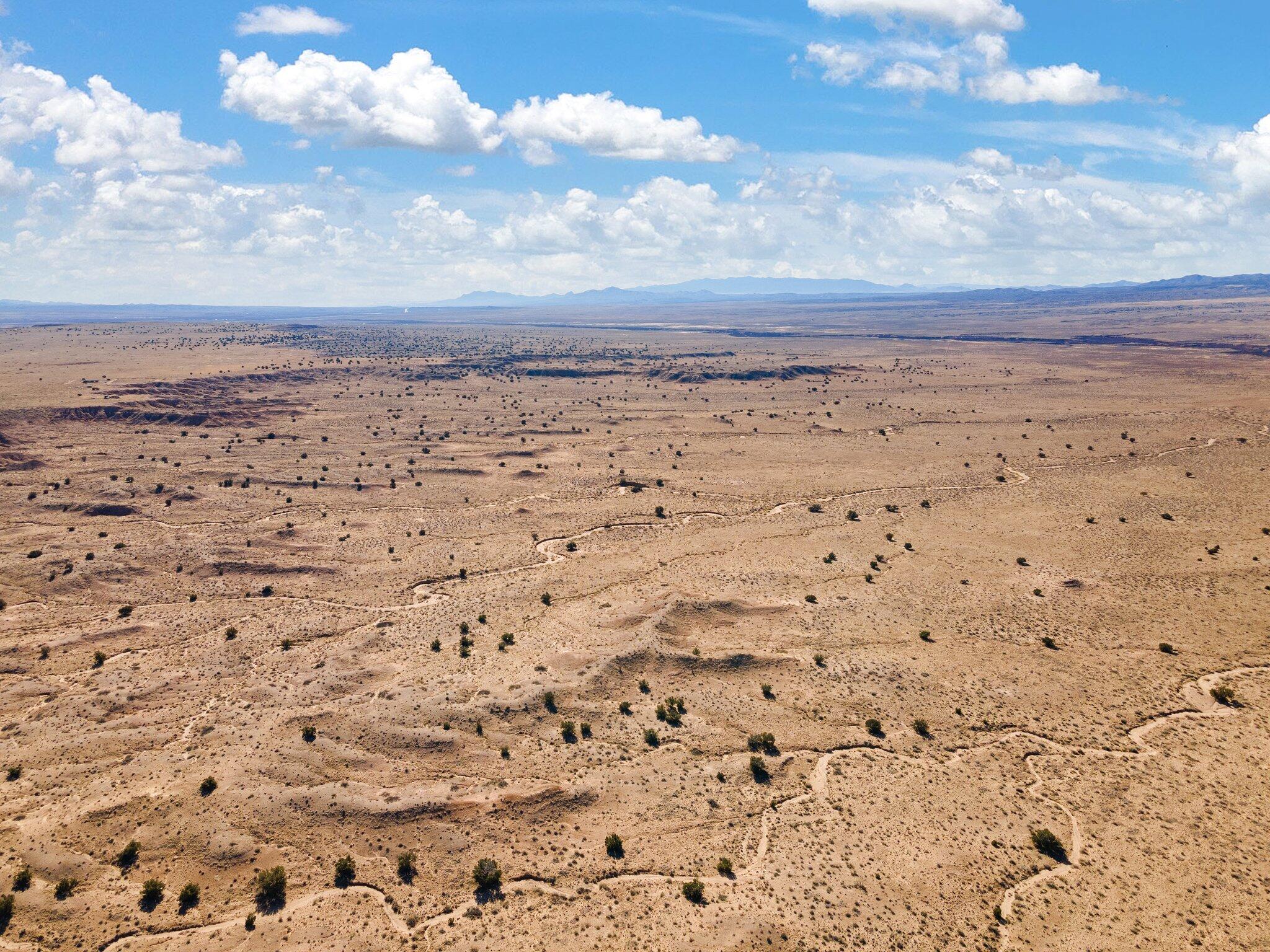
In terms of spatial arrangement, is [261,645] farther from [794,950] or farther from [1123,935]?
[1123,935]

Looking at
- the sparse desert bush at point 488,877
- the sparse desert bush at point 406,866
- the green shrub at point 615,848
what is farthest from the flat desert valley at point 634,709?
the green shrub at point 615,848

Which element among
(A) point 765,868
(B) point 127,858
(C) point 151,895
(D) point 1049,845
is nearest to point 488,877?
(A) point 765,868

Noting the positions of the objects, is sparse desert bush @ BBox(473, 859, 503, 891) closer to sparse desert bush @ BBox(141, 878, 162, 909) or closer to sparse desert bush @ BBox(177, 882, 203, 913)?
sparse desert bush @ BBox(177, 882, 203, 913)

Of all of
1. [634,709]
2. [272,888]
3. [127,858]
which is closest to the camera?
[272,888]

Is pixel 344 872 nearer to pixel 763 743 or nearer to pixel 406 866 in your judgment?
pixel 406 866

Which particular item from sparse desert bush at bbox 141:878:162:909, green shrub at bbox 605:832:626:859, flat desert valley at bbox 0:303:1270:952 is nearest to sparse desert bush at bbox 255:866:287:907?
flat desert valley at bbox 0:303:1270:952

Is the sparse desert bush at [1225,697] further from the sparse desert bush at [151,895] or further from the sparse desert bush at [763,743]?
Answer: the sparse desert bush at [151,895]
